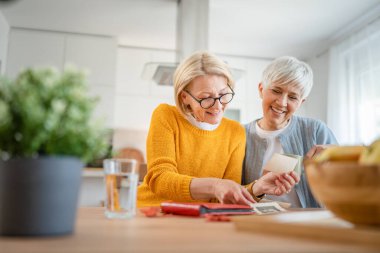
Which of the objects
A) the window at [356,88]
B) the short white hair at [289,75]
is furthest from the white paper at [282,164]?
the window at [356,88]

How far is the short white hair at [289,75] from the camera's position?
176 centimetres

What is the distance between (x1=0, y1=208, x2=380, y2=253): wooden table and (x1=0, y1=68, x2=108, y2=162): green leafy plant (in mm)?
129

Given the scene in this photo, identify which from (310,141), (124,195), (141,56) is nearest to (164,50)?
(141,56)

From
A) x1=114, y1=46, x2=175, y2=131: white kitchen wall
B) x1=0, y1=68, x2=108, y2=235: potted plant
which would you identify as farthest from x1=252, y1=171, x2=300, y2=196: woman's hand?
x1=114, y1=46, x2=175, y2=131: white kitchen wall

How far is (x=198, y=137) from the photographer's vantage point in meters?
1.63

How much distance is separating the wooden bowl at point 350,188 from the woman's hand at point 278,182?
2.25ft

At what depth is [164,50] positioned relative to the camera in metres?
5.46

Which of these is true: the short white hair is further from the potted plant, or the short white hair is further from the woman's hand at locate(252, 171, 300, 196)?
the potted plant

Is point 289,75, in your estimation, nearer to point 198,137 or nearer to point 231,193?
point 198,137

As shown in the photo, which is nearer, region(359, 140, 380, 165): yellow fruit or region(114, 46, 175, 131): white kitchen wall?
region(359, 140, 380, 165): yellow fruit

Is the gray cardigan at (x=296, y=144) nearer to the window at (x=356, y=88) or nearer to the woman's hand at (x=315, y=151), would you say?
the woman's hand at (x=315, y=151)

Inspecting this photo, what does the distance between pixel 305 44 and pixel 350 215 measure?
489 cm

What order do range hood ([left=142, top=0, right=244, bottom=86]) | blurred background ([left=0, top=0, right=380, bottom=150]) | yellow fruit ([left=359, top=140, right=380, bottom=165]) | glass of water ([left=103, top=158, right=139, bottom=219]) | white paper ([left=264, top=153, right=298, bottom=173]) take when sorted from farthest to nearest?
blurred background ([left=0, top=0, right=380, bottom=150]) < range hood ([left=142, top=0, right=244, bottom=86]) < white paper ([left=264, top=153, right=298, bottom=173]) < glass of water ([left=103, top=158, right=139, bottom=219]) < yellow fruit ([left=359, top=140, right=380, bottom=165])

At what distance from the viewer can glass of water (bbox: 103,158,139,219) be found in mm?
871
